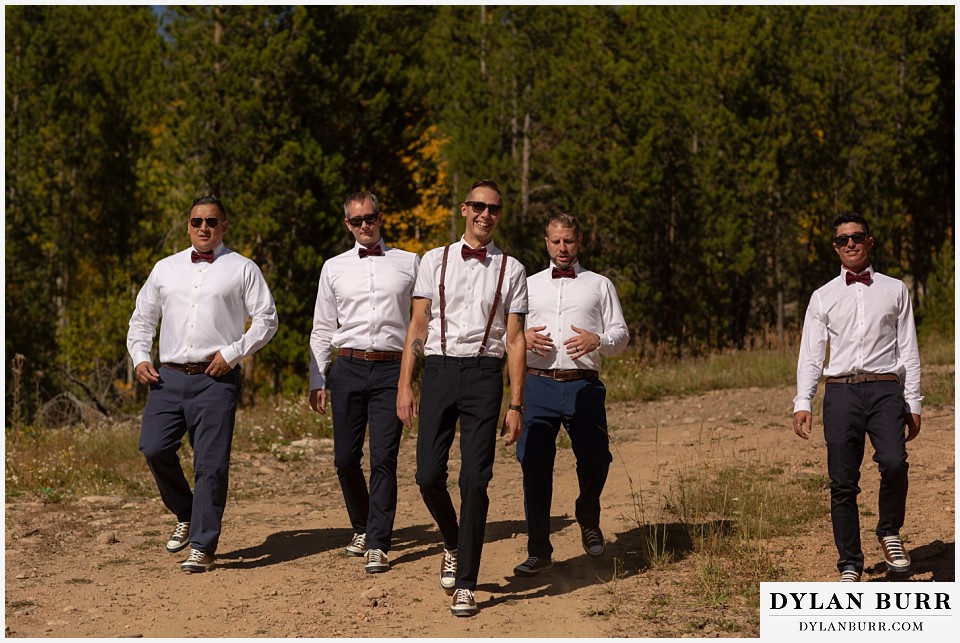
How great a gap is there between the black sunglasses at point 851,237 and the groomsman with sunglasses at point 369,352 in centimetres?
271

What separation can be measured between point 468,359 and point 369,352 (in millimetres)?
1342

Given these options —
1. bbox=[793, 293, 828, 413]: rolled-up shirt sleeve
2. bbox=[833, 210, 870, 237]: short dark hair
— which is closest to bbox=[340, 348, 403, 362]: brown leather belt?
bbox=[793, 293, 828, 413]: rolled-up shirt sleeve

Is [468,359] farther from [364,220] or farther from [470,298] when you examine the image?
[364,220]

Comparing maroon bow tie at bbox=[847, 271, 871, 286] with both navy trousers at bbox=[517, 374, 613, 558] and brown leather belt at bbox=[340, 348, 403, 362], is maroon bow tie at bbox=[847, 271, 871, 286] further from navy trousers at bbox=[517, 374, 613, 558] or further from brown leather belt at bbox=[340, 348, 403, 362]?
brown leather belt at bbox=[340, 348, 403, 362]

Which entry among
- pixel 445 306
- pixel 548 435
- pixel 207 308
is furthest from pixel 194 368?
pixel 548 435

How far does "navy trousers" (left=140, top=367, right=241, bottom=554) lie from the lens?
7.49 metres

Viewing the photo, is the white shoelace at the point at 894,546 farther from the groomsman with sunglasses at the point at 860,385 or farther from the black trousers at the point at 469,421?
the black trousers at the point at 469,421

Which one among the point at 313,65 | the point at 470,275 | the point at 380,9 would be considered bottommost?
the point at 470,275

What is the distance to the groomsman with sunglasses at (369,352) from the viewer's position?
296 inches

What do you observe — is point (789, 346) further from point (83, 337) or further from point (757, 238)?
point (83, 337)

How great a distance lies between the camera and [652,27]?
104 ft

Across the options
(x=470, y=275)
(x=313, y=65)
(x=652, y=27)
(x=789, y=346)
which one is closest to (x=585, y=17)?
(x=652, y=27)

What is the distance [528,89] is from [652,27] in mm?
5337

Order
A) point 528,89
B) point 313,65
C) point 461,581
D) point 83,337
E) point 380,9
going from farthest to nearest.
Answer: point 83,337 < point 528,89 < point 380,9 < point 313,65 < point 461,581
